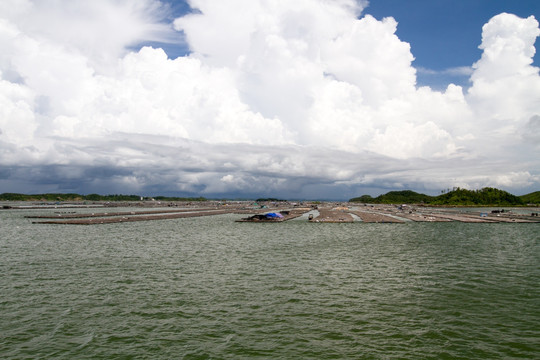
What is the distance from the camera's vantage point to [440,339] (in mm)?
17094

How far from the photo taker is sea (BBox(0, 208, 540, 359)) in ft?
52.9

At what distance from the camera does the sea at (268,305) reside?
52.9 ft

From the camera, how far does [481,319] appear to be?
19.8 meters

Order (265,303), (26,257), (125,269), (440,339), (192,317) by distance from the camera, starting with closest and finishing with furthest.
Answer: (440,339)
(192,317)
(265,303)
(125,269)
(26,257)

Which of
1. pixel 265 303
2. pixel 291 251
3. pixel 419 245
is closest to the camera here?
pixel 265 303

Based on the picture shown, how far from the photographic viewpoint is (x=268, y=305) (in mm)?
21859

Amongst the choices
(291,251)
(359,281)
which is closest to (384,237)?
(291,251)

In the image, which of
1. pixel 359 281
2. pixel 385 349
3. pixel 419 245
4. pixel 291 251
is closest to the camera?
pixel 385 349

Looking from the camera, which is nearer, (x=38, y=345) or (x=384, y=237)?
(x=38, y=345)

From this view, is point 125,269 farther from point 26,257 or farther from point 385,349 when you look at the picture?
point 385,349

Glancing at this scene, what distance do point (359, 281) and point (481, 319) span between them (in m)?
9.61

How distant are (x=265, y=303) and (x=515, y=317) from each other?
15.8 meters

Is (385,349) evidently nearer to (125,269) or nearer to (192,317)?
(192,317)

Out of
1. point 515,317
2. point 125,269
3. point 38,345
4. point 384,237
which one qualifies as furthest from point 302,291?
point 384,237
